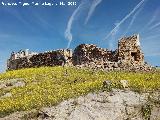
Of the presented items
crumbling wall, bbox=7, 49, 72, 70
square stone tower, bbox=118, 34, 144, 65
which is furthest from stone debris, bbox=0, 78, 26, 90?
square stone tower, bbox=118, 34, 144, 65

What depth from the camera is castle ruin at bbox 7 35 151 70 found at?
4653cm

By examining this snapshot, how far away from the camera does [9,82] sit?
37625 mm

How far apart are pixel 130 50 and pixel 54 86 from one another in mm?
17430

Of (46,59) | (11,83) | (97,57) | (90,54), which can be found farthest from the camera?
(46,59)

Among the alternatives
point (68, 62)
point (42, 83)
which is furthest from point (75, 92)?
point (68, 62)

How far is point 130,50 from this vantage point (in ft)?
161

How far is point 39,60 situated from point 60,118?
32.6 meters

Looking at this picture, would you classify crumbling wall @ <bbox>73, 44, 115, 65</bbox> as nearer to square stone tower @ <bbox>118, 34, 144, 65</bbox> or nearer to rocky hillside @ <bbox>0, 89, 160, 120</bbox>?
square stone tower @ <bbox>118, 34, 144, 65</bbox>

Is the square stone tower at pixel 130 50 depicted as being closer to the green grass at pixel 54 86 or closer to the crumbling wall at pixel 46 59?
the crumbling wall at pixel 46 59

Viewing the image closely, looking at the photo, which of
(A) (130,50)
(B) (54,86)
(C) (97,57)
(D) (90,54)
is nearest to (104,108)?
(B) (54,86)

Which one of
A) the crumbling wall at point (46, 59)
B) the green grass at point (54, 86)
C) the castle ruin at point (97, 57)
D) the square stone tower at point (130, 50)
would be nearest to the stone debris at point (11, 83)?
the green grass at point (54, 86)

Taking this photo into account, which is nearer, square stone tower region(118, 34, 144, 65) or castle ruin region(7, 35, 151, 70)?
castle ruin region(7, 35, 151, 70)

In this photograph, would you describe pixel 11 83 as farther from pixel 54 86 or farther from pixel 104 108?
pixel 104 108

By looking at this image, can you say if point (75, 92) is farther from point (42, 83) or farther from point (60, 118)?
point (42, 83)
